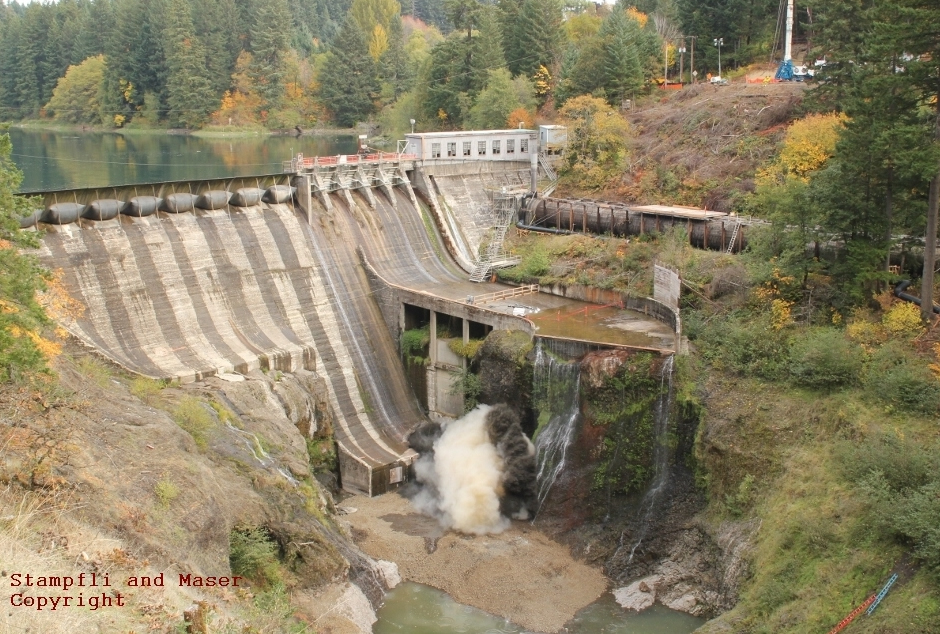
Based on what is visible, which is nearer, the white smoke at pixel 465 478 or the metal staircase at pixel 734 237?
the white smoke at pixel 465 478

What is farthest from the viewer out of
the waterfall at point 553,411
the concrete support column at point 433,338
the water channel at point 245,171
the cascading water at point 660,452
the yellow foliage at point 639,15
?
the yellow foliage at point 639,15

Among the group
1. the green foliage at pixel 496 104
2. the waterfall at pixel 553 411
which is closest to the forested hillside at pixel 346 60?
the green foliage at pixel 496 104

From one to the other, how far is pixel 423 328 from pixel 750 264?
46.9ft

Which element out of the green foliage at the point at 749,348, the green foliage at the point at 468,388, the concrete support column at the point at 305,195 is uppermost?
the concrete support column at the point at 305,195

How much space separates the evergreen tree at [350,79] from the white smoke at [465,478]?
77124 mm

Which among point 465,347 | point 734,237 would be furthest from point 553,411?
point 734,237

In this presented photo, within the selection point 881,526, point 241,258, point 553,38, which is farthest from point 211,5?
point 881,526

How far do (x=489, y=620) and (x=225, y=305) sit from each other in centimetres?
1767

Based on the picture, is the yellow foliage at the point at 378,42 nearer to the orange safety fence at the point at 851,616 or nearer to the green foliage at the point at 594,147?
the green foliage at the point at 594,147

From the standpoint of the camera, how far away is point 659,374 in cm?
3156

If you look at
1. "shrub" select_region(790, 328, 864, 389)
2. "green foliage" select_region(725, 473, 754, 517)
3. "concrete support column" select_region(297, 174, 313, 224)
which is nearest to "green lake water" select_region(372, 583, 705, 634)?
"green foliage" select_region(725, 473, 754, 517)

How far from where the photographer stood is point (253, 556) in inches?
892

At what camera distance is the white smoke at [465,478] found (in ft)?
107

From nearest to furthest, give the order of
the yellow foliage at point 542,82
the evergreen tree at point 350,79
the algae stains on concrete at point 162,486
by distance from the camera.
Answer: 1. the algae stains on concrete at point 162,486
2. the yellow foliage at point 542,82
3. the evergreen tree at point 350,79
